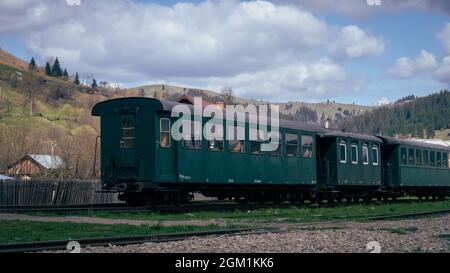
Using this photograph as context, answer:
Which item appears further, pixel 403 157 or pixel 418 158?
pixel 418 158

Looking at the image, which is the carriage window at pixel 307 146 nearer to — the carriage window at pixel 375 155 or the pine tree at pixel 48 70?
the carriage window at pixel 375 155

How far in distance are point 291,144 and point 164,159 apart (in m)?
7.65

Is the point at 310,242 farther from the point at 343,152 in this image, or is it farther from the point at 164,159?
the point at 343,152

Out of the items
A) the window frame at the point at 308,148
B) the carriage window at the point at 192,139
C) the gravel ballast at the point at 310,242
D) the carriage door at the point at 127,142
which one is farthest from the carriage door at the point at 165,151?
the window frame at the point at 308,148

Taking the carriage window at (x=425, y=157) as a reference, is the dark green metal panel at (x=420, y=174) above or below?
below

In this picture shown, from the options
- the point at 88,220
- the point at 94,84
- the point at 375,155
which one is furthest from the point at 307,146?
the point at 94,84

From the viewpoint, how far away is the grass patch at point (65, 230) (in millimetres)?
13047

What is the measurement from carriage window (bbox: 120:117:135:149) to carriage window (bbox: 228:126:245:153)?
378cm

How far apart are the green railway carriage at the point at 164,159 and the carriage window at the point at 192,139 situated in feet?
0.12

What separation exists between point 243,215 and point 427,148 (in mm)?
20792

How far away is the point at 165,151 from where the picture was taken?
20906 mm
